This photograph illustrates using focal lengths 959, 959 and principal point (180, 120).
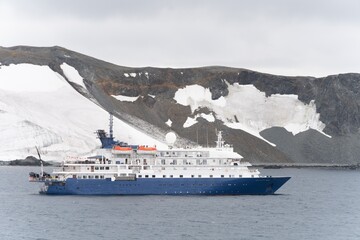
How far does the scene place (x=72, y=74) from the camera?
192m

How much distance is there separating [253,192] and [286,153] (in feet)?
313

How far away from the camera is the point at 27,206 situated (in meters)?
82.8

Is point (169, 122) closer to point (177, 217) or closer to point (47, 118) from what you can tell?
point (47, 118)

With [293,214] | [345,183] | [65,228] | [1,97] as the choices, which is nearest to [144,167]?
[293,214]

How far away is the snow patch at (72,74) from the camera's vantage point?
19012cm

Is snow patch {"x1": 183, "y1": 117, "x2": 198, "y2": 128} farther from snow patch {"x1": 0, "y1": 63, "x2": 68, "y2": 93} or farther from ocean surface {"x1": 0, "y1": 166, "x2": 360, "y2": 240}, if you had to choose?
ocean surface {"x1": 0, "y1": 166, "x2": 360, "y2": 240}

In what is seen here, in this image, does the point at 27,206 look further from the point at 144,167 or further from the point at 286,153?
the point at 286,153

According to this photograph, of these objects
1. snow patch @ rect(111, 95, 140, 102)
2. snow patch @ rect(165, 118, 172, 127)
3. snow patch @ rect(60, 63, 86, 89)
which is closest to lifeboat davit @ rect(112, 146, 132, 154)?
snow patch @ rect(165, 118, 172, 127)

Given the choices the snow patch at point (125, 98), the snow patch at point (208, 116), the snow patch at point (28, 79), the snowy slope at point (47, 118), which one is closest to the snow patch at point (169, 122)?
the snow patch at point (208, 116)

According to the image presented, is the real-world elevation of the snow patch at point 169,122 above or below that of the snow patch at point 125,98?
below

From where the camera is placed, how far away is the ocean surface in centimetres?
6600

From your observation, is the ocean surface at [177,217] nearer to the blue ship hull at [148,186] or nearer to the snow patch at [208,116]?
the blue ship hull at [148,186]

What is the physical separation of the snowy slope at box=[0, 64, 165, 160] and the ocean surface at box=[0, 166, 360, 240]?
59731mm

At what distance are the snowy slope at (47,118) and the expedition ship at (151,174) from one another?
66669 mm
